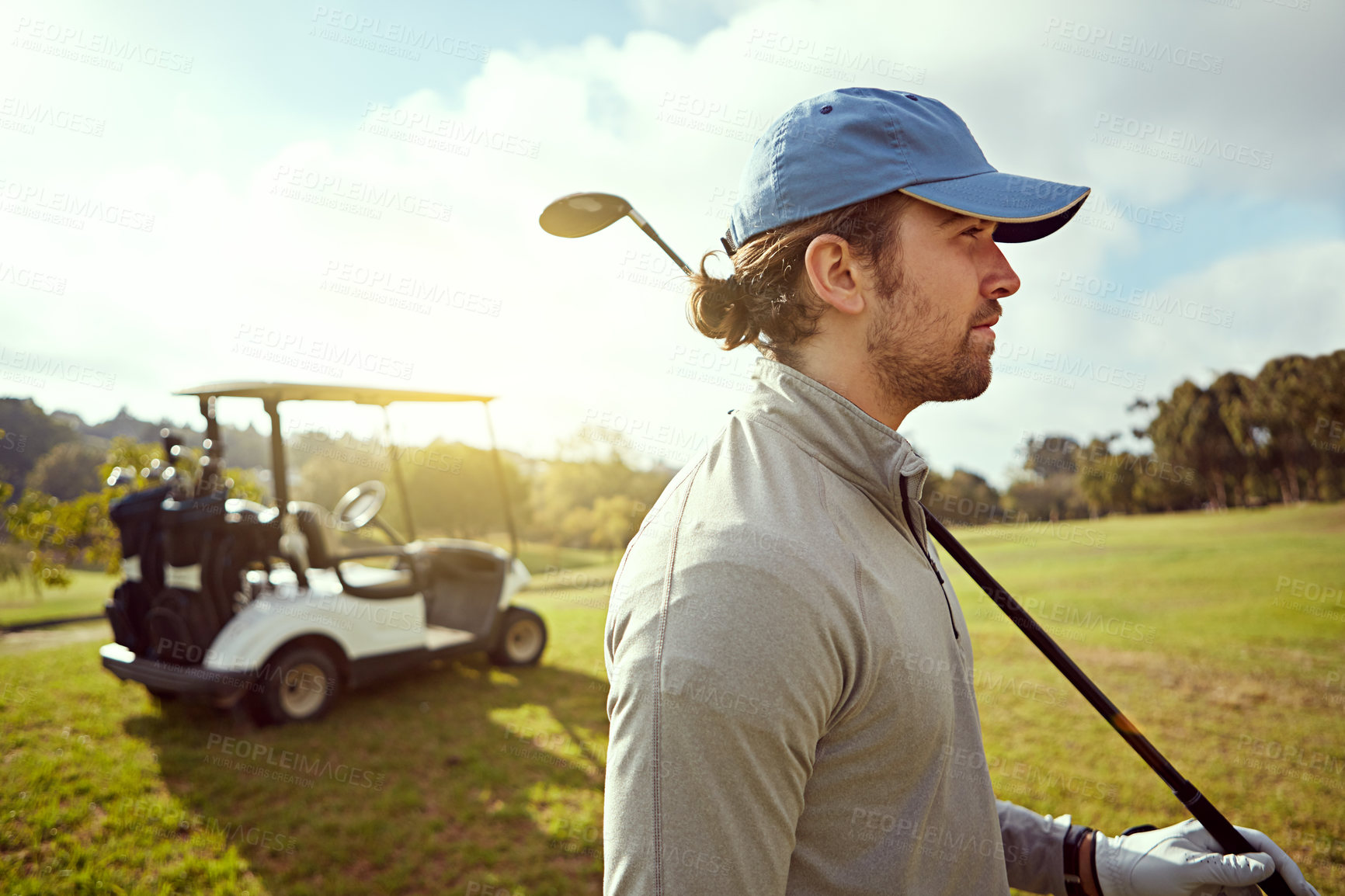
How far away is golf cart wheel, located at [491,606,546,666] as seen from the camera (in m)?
6.97

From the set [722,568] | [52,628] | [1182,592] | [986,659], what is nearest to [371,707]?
[722,568]

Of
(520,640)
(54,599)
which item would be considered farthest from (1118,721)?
(54,599)

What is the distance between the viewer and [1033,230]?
64.3 inches

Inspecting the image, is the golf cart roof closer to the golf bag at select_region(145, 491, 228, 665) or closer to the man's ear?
the golf bag at select_region(145, 491, 228, 665)

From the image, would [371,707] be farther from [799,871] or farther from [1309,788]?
[1309,788]

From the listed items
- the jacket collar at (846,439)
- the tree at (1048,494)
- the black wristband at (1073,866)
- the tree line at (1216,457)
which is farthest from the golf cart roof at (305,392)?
the tree at (1048,494)

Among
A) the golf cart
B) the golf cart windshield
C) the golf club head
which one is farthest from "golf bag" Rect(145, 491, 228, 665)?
the golf club head

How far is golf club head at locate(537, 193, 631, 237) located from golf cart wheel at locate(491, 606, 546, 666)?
554cm

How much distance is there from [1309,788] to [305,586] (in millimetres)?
7068

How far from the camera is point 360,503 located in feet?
21.5

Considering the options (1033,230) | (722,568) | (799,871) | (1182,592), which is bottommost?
(1182,592)

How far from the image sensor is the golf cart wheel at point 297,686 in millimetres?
4988

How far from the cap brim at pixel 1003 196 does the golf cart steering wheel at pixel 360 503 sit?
5821 mm

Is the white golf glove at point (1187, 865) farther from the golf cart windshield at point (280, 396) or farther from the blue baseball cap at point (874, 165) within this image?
the golf cart windshield at point (280, 396)
